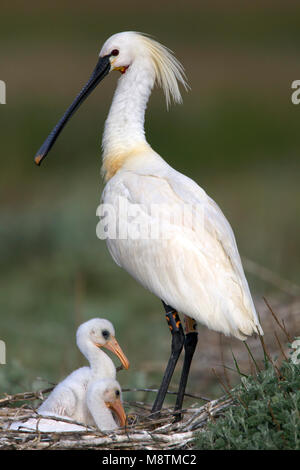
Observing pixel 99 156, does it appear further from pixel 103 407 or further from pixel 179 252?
pixel 103 407

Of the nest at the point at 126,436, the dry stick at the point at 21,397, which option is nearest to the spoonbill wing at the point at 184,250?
the nest at the point at 126,436

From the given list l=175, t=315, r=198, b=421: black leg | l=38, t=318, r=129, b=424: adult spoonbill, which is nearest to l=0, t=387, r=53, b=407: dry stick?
l=38, t=318, r=129, b=424: adult spoonbill

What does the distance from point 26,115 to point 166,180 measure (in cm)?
1504

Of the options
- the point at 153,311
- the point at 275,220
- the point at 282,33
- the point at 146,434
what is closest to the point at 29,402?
the point at 146,434

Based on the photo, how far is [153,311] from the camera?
1402 centimetres

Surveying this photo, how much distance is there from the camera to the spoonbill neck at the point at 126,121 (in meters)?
7.66

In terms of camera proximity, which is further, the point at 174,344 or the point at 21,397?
the point at 21,397

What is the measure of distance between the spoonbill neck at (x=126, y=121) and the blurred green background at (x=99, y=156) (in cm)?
224

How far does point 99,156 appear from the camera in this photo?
20.7 metres

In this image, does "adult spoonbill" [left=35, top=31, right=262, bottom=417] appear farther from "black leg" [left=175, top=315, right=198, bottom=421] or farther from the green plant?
the green plant

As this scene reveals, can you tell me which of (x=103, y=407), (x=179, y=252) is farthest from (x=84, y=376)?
(x=179, y=252)

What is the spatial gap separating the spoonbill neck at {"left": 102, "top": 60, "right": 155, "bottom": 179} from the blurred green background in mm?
2236

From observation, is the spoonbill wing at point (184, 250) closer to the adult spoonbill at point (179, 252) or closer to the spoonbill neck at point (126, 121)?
the adult spoonbill at point (179, 252)

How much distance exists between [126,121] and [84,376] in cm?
191
